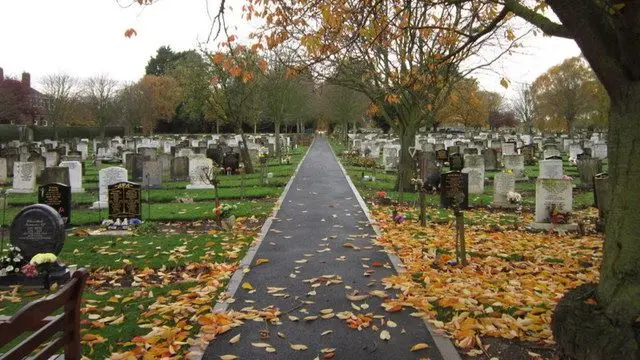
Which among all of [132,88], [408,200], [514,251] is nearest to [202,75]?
[408,200]

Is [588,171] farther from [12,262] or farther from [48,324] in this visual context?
[48,324]

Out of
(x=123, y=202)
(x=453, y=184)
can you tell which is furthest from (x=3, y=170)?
(x=453, y=184)

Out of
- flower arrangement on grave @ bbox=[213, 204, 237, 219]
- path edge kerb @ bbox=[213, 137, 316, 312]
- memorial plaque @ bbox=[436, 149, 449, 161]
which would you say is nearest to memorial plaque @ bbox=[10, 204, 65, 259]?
path edge kerb @ bbox=[213, 137, 316, 312]

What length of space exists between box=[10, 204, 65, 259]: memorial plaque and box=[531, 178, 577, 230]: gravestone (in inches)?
383

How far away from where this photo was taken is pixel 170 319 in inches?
229

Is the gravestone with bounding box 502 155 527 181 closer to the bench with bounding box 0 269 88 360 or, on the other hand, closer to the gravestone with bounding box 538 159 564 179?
the gravestone with bounding box 538 159 564 179

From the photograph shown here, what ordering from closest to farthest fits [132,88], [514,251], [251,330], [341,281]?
[251,330] → [341,281] → [514,251] → [132,88]

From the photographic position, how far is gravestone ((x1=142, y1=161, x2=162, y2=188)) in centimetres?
1866

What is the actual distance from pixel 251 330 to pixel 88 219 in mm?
8843

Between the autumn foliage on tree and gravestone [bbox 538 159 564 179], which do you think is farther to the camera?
the autumn foliage on tree

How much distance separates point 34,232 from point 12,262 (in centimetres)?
55

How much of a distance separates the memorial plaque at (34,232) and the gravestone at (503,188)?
1155 cm

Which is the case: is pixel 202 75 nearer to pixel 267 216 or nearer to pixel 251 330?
pixel 267 216

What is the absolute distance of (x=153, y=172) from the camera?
18.8m
